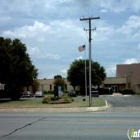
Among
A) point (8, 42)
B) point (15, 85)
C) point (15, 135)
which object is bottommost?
point (15, 135)

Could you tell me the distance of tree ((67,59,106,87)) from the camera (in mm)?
69312

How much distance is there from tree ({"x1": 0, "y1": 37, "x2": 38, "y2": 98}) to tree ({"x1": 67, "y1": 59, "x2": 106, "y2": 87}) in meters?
27.3

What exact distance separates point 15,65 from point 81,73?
3223cm

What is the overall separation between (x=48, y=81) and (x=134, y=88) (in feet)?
108

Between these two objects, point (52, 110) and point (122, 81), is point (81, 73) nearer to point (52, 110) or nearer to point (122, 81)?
point (122, 81)

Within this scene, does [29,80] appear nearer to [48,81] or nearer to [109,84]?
[109,84]

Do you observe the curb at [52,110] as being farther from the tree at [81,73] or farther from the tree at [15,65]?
the tree at [81,73]

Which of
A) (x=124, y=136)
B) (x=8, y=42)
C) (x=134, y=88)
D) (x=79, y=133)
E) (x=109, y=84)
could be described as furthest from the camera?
(x=109, y=84)

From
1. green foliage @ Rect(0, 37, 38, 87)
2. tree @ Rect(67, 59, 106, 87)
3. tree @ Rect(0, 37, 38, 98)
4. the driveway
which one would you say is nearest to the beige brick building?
tree @ Rect(67, 59, 106, 87)

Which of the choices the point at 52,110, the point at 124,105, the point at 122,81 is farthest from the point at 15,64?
the point at 122,81

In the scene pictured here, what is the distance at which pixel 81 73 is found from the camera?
6944 centimetres

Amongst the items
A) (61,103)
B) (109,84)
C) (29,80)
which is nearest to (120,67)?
(109,84)

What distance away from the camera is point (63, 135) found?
10664mm

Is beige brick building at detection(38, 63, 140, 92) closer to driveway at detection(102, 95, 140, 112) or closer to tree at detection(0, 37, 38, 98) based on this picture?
driveway at detection(102, 95, 140, 112)
